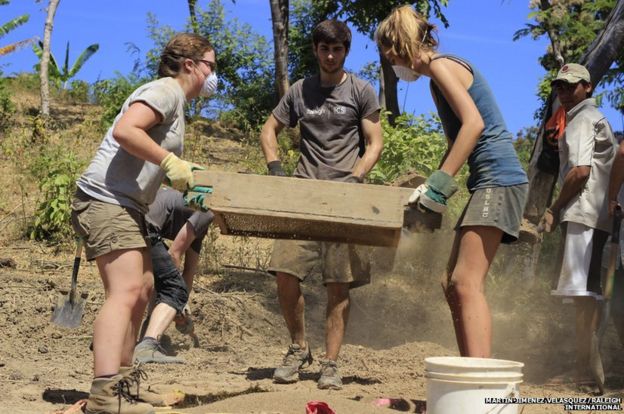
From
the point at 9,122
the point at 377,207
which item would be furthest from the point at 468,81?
the point at 9,122

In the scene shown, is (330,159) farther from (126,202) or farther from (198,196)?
(126,202)

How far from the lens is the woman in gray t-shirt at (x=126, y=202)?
4.00 m

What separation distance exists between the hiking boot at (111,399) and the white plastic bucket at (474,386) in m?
1.37

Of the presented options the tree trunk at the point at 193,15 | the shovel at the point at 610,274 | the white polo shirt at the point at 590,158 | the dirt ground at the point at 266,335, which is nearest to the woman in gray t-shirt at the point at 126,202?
the dirt ground at the point at 266,335

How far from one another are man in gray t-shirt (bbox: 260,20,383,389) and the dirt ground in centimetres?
41

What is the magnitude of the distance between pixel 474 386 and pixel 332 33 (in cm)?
276

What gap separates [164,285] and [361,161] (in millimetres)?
1612

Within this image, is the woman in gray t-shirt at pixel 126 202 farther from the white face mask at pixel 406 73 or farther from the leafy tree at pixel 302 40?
the leafy tree at pixel 302 40

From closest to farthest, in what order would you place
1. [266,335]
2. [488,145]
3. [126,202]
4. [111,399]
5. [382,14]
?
[111,399], [126,202], [488,145], [266,335], [382,14]

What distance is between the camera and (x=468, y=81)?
4348mm

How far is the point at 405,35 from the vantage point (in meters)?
4.35

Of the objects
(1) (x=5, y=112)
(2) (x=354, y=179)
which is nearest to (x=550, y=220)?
(2) (x=354, y=179)

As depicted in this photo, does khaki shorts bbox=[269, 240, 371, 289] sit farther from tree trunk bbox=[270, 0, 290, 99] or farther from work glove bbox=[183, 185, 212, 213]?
tree trunk bbox=[270, 0, 290, 99]

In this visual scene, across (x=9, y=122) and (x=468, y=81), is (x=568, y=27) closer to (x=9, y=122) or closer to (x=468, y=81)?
(x=468, y=81)
